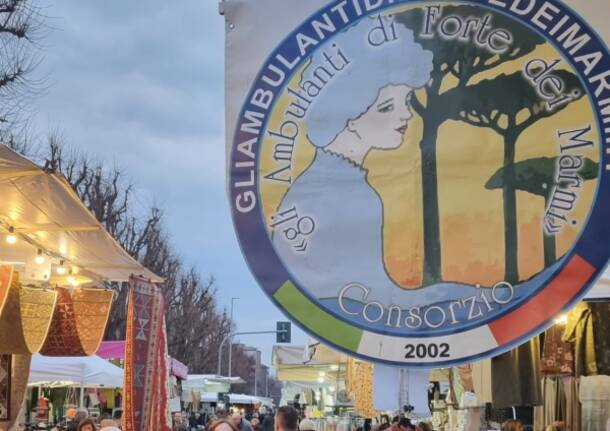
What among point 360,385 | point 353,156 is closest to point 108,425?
point 360,385

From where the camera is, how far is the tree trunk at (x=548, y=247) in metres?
1.98

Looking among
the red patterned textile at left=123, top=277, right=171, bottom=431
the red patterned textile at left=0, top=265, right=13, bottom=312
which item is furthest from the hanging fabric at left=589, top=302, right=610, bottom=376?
the red patterned textile at left=0, top=265, right=13, bottom=312

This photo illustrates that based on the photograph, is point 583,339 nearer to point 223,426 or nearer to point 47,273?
point 223,426

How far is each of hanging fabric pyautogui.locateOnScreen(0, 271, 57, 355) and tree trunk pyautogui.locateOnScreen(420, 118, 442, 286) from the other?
548 cm

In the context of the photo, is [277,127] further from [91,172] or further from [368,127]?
[91,172]

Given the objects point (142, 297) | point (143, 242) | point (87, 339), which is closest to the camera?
point (142, 297)

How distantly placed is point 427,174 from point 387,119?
20cm

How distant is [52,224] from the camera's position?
676 cm

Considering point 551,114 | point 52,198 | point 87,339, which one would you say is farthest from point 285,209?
point 87,339

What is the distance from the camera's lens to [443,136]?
211 cm

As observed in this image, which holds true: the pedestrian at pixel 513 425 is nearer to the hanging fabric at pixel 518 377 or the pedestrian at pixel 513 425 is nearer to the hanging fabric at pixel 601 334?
the hanging fabric at pixel 518 377

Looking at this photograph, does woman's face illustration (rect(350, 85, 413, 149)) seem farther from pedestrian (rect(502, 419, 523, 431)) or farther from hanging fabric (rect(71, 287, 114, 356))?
hanging fabric (rect(71, 287, 114, 356))

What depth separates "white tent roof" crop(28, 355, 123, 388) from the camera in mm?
12992

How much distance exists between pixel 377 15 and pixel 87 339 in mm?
7369
